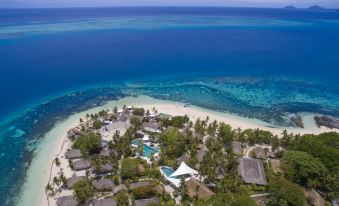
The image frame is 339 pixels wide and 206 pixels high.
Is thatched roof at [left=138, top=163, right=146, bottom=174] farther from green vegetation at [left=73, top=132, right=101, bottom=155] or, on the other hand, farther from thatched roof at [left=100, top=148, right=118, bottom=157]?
green vegetation at [left=73, top=132, right=101, bottom=155]

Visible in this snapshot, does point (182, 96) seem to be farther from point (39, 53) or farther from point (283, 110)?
point (39, 53)

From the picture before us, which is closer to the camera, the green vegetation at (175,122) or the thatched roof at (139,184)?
the thatched roof at (139,184)

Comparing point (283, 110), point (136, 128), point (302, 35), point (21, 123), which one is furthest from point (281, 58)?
point (21, 123)

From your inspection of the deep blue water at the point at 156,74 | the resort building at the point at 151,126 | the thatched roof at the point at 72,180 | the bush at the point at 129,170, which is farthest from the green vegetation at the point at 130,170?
the deep blue water at the point at 156,74

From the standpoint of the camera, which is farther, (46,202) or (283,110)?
(283,110)

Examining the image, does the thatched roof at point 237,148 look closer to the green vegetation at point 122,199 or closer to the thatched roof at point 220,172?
the thatched roof at point 220,172

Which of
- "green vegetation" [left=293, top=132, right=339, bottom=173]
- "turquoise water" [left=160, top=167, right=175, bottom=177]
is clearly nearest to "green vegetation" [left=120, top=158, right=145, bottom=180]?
"turquoise water" [left=160, top=167, right=175, bottom=177]
